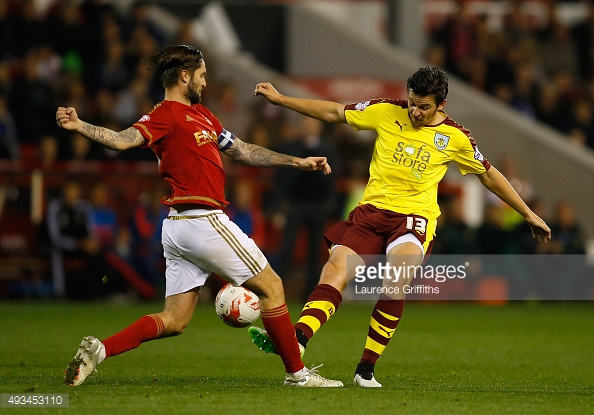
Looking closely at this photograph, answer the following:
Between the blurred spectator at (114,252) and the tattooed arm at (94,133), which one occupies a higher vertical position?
the tattooed arm at (94,133)

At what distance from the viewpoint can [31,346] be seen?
34.4ft

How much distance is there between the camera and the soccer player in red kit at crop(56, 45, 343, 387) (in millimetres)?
7383

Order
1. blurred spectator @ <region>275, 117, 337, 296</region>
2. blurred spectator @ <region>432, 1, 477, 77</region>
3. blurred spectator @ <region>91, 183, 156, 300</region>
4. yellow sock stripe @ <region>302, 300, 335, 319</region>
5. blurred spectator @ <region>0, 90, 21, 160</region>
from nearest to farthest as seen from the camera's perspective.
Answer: yellow sock stripe @ <region>302, 300, 335, 319</region>, blurred spectator @ <region>275, 117, 337, 296</region>, blurred spectator @ <region>91, 183, 156, 300</region>, blurred spectator @ <region>0, 90, 21, 160</region>, blurred spectator @ <region>432, 1, 477, 77</region>

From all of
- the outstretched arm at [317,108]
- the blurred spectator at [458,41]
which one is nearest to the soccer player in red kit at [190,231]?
the outstretched arm at [317,108]

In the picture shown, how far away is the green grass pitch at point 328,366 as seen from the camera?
22.6 feet

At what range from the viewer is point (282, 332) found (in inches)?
295

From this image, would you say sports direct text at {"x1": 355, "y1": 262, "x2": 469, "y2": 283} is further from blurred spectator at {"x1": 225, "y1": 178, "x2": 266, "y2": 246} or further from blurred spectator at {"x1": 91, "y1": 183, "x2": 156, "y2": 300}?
blurred spectator at {"x1": 91, "y1": 183, "x2": 156, "y2": 300}

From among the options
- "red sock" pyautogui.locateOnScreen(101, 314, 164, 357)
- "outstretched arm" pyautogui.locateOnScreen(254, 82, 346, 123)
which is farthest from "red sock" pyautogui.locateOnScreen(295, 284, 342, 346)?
A: "outstretched arm" pyautogui.locateOnScreen(254, 82, 346, 123)

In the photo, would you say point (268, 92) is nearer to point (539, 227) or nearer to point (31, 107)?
point (539, 227)

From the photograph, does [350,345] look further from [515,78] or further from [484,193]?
[515,78]

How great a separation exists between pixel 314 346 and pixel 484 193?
8.59 metres

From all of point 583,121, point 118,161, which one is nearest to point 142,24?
point 118,161

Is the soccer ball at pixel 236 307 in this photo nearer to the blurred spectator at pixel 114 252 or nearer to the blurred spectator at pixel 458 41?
the blurred spectator at pixel 114 252

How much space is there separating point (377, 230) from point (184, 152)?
5.15 ft
